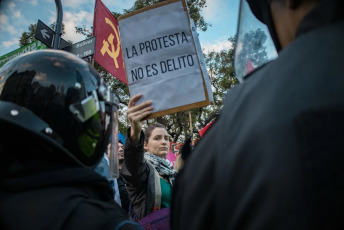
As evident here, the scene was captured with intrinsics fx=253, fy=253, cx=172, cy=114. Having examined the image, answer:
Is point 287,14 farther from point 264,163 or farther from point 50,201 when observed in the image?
point 50,201

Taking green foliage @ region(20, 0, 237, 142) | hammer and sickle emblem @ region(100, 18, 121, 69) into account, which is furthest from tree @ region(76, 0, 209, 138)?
hammer and sickle emblem @ region(100, 18, 121, 69)

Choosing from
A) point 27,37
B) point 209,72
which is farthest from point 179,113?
point 27,37

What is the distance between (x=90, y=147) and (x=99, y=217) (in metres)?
0.41

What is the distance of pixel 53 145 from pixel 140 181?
1356mm

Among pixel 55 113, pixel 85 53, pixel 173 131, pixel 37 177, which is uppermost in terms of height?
pixel 173 131

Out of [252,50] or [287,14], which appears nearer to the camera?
[287,14]

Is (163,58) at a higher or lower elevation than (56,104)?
higher

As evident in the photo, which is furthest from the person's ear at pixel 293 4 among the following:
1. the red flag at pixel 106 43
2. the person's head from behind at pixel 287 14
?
the red flag at pixel 106 43

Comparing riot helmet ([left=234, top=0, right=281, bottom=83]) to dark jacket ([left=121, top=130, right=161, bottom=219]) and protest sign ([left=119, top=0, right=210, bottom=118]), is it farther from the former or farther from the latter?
dark jacket ([left=121, top=130, right=161, bottom=219])

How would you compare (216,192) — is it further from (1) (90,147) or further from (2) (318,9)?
(1) (90,147)

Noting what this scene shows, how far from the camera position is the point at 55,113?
1.09 m

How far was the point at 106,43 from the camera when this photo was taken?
4.13 m

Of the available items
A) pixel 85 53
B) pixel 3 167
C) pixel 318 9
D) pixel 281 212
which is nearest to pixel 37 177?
pixel 3 167

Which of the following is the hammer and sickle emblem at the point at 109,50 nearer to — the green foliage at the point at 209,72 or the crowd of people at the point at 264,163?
the crowd of people at the point at 264,163
